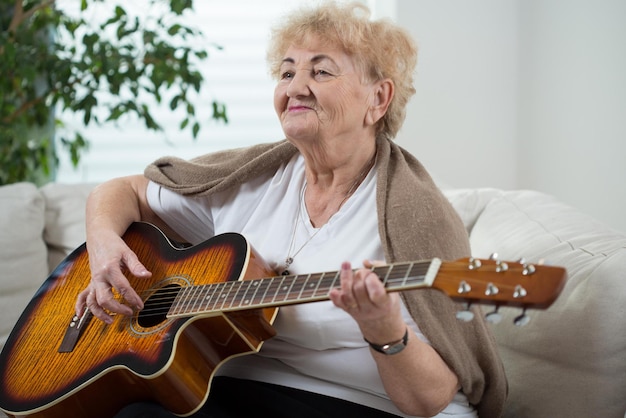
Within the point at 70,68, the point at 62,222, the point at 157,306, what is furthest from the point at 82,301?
the point at 70,68

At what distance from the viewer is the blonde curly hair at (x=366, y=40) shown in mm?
1554

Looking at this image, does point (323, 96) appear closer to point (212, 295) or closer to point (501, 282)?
point (212, 295)

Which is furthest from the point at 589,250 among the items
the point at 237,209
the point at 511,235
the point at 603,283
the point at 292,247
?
the point at 237,209

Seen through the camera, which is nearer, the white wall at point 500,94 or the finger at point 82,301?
the finger at point 82,301

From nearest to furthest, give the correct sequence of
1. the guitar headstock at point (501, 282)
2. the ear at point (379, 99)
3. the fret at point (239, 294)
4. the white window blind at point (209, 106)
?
the guitar headstock at point (501, 282) → the fret at point (239, 294) → the ear at point (379, 99) → the white window blind at point (209, 106)

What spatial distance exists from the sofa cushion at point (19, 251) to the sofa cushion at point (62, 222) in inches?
1.6

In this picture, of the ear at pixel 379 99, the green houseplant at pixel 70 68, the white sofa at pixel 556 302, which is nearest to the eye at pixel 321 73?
the ear at pixel 379 99

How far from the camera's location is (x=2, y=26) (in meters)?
2.79

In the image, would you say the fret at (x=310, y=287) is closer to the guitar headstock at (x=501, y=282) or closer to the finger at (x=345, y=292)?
the finger at (x=345, y=292)

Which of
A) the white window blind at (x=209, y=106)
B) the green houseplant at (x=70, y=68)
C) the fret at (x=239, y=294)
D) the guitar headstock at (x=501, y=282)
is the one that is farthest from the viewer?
the white window blind at (x=209, y=106)

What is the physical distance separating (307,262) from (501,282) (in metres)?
0.59

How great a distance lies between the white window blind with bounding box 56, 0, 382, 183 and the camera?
11.6 ft

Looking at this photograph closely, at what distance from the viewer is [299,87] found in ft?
5.05

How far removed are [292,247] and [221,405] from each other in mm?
350
